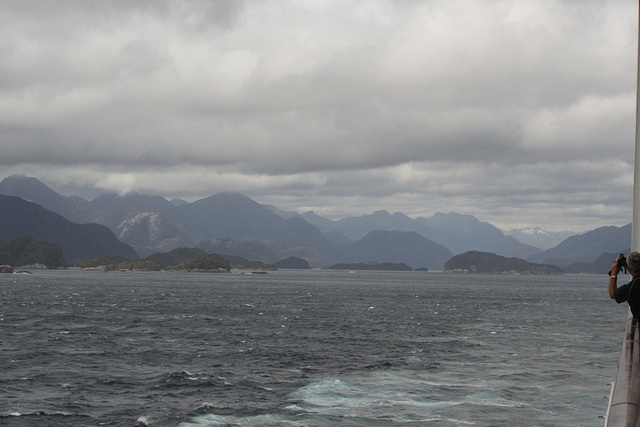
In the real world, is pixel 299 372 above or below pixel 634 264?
below

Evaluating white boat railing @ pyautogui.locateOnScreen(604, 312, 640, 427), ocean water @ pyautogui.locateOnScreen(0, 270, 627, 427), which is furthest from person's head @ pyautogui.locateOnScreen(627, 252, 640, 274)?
ocean water @ pyautogui.locateOnScreen(0, 270, 627, 427)

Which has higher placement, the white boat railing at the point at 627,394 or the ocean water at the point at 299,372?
the white boat railing at the point at 627,394

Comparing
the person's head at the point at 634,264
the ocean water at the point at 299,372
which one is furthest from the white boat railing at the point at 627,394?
the ocean water at the point at 299,372

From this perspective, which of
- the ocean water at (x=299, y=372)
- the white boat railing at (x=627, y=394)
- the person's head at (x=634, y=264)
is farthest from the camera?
the ocean water at (x=299, y=372)

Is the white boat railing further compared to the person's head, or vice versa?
the person's head

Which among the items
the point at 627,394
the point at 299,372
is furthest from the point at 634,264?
the point at 299,372

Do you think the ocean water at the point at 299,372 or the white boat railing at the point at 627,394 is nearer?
the white boat railing at the point at 627,394

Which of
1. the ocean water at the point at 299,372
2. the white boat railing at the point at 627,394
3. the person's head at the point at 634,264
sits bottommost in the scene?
the ocean water at the point at 299,372

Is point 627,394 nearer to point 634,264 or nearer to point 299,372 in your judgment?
point 634,264

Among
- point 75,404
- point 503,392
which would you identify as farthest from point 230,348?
point 503,392

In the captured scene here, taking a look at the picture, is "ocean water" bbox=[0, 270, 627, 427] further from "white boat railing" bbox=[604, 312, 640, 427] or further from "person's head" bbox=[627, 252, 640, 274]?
"white boat railing" bbox=[604, 312, 640, 427]

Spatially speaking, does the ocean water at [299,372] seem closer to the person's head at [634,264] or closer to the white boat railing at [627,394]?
the person's head at [634,264]

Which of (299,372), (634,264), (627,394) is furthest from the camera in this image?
(299,372)

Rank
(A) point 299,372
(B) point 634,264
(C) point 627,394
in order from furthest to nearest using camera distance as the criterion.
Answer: (A) point 299,372 → (B) point 634,264 → (C) point 627,394
